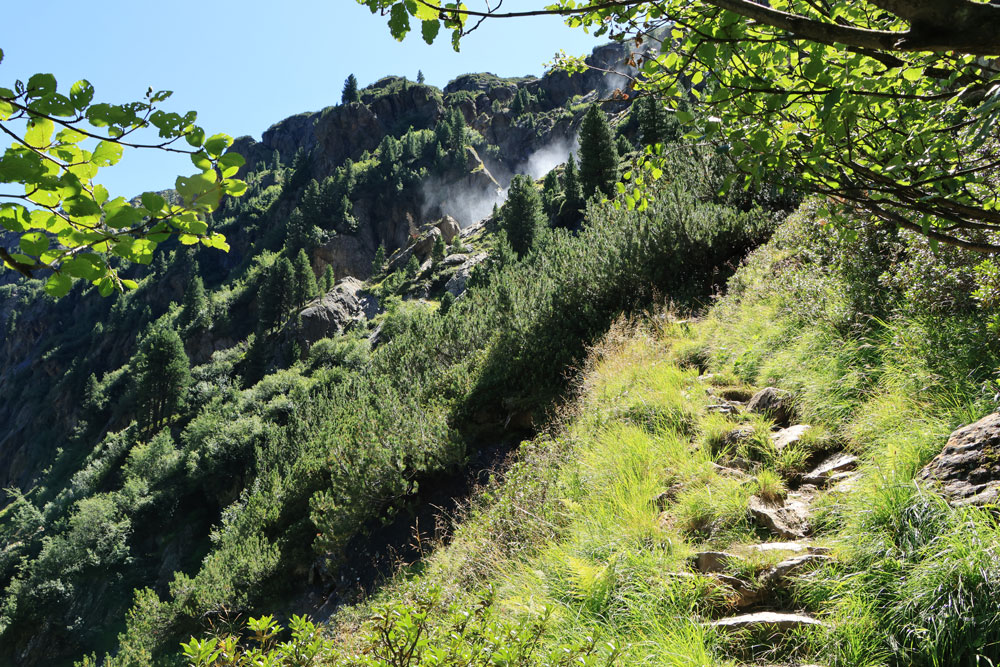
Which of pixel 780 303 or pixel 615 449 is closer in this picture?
pixel 615 449

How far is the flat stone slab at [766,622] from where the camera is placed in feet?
8.63

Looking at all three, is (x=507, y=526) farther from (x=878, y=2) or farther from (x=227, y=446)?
(x=227, y=446)

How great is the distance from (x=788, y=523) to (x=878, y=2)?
10.2 feet

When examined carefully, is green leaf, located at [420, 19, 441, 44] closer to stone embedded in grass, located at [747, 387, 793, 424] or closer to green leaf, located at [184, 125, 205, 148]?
green leaf, located at [184, 125, 205, 148]

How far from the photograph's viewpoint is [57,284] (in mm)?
1648

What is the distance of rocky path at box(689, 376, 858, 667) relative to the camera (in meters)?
2.74

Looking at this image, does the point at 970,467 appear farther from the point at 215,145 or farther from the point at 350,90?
the point at 350,90

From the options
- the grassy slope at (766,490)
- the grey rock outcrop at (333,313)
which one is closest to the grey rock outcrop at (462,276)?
the grey rock outcrop at (333,313)

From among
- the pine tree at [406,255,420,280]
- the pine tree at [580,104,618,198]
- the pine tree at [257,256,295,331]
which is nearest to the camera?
the pine tree at [580,104,618,198]

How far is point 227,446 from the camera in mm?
34969

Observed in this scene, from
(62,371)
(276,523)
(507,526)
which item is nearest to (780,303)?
(507,526)

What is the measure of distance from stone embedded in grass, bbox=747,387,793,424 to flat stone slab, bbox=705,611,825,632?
2.29 metres

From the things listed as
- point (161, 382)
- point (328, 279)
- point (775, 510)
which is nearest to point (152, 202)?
point (775, 510)

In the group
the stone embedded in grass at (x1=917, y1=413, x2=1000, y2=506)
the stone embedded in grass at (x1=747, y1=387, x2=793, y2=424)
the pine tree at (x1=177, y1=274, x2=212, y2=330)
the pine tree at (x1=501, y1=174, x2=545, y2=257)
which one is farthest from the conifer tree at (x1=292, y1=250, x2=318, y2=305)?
the stone embedded in grass at (x1=917, y1=413, x2=1000, y2=506)
